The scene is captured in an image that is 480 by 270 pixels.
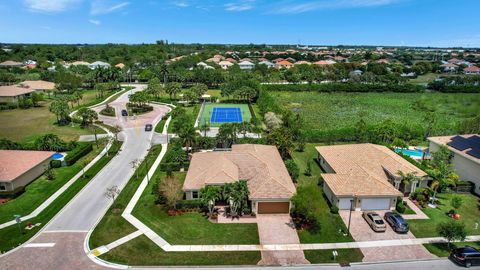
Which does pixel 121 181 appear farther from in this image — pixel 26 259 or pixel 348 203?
pixel 348 203

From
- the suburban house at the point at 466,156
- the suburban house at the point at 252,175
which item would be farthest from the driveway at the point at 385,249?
the suburban house at the point at 466,156

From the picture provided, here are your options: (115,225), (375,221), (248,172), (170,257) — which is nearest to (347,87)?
(248,172)

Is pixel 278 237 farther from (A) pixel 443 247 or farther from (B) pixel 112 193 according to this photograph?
(B) pixel 112 193

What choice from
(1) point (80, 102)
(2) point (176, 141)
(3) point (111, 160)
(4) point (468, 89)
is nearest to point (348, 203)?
(2) point (176, 141)

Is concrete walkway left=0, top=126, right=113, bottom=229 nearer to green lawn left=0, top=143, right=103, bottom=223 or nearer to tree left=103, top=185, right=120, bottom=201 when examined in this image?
green lawn left=0, top=143, right=103, bottom=223

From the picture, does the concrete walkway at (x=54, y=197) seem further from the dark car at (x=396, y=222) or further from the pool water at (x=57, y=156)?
the dark car at (x=396, y=222)

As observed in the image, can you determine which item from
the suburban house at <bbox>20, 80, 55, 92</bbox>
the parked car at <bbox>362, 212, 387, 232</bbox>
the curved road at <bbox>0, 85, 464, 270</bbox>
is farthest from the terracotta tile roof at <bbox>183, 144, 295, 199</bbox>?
the suburban house at <bbox>20, 80, 55, 92</bbox>
